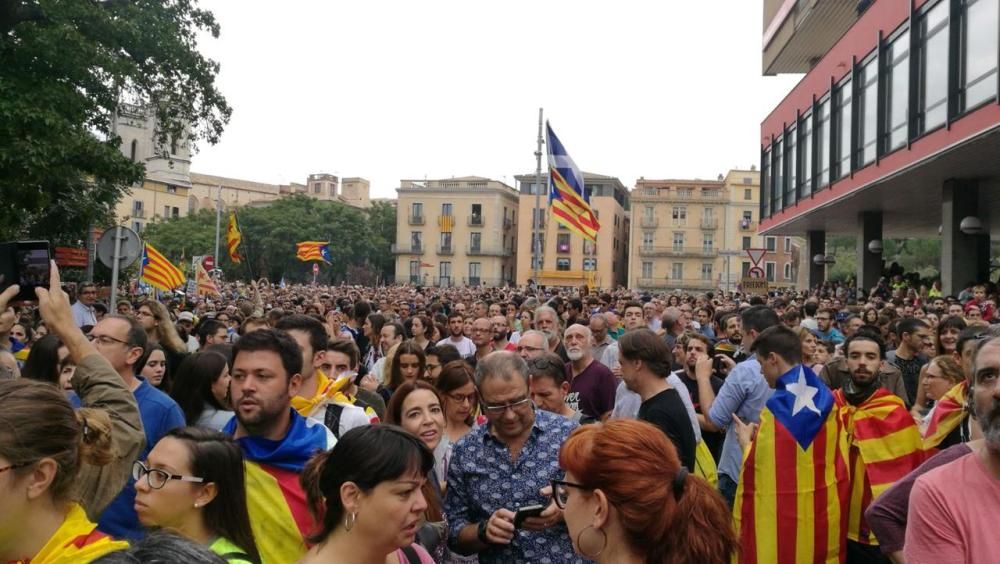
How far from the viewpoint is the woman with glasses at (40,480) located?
250 centimetres

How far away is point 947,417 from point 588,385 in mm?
2830

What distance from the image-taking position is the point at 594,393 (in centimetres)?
710

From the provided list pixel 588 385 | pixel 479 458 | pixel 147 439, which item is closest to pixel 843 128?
pixel 588 385

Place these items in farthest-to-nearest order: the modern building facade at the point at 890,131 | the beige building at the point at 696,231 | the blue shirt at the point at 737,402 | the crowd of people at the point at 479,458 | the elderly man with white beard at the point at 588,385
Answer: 1. the beige building at the point at 696,231
2. the modern building facade at the point at 890,131
3. the elderly man with white beard at the point at 588,385
4. the blue shirt at the point at 737,402
5. the crowd of people at the point at 479,458

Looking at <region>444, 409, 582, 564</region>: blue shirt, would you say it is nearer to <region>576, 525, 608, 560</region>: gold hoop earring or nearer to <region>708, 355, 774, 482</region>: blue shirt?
<region>576, 525, 608, 560</region>: gold hoop earring

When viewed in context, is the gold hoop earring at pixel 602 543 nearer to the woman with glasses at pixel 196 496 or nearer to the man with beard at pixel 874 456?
the woman with glasses at pixel 196 496

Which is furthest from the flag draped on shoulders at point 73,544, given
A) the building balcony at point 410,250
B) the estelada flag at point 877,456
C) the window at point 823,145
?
the building balcony at point 410,250

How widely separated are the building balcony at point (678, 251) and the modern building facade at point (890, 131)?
51.6m

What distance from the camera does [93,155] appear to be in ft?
49.9

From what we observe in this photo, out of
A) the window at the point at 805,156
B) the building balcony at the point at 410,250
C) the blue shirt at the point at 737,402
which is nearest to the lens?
the blue shirt at the point at 737,402

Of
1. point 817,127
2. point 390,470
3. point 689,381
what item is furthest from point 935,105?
point 390,470

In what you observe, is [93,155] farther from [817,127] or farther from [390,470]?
[817,127]

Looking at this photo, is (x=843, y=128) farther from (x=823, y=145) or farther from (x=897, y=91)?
(x=897, y=91)

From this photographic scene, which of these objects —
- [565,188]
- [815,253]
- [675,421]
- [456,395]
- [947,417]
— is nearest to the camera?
[947,417]
